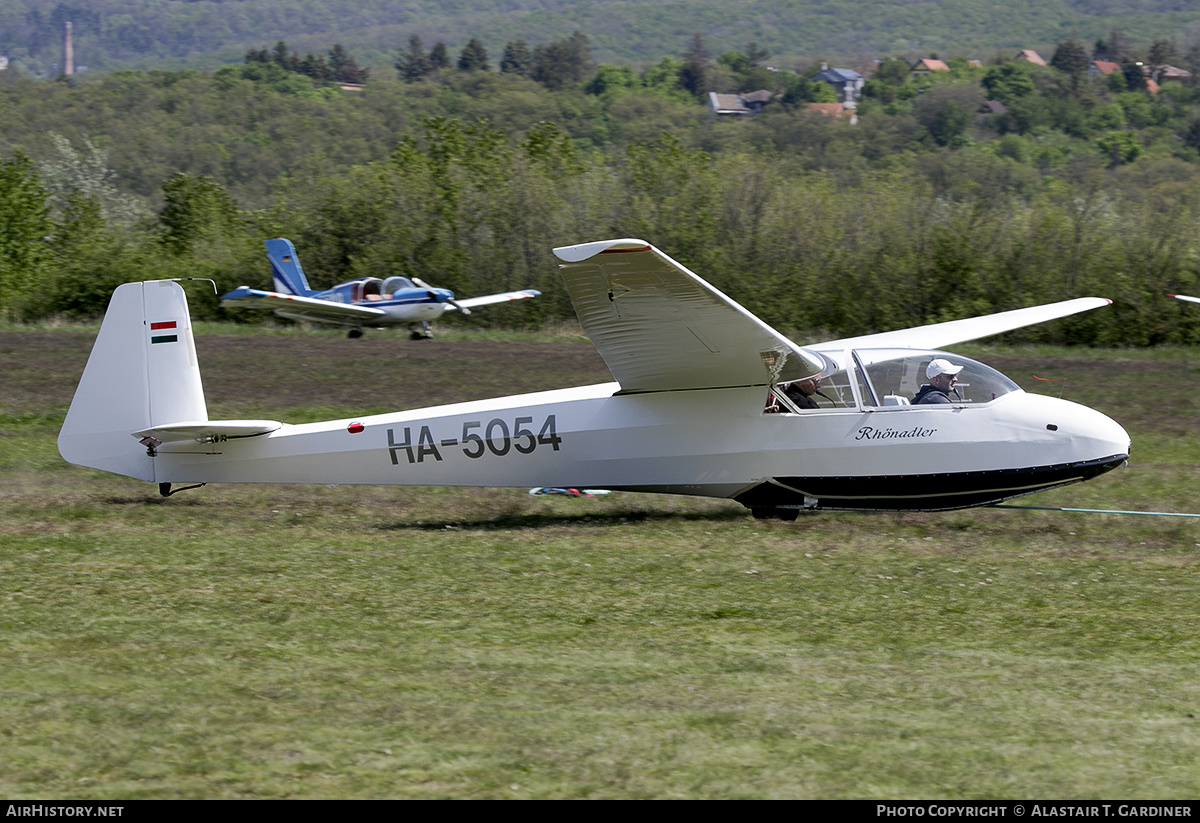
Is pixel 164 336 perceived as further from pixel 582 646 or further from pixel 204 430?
pixel 582 646

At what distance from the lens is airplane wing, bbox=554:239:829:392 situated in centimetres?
909

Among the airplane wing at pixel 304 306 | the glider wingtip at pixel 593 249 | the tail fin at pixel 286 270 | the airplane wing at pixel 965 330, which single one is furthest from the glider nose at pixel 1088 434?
the tail fin at pixel 286 270

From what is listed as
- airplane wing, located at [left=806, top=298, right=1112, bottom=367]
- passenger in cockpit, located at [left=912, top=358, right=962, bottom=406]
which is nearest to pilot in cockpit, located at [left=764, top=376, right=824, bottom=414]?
passenger in cockpit, located at [left=912, top=358, right=962, bottom=406]

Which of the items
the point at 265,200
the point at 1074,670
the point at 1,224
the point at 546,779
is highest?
the point at 546,779

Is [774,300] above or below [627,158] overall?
below

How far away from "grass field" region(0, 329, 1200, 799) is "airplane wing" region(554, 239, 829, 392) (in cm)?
145

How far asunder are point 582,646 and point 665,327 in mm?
3670

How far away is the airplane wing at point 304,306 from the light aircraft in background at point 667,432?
2236 cm

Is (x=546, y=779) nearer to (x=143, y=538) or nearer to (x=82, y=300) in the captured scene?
(x=143, y=538)

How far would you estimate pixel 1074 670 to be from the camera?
6.77 metres

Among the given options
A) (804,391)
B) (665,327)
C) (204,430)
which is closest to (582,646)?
(665,327)

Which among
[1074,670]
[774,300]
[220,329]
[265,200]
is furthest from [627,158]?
[265,200]
